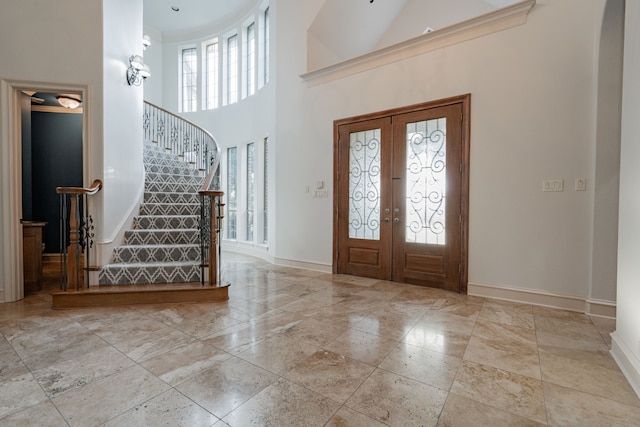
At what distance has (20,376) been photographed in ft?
6.29

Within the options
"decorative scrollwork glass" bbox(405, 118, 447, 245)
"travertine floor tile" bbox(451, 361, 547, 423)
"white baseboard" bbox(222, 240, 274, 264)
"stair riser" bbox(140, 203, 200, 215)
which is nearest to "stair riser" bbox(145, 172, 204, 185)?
"stair riser" bbox(140, 203, 200, 215)

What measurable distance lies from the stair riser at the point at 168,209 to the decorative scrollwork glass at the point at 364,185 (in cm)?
255

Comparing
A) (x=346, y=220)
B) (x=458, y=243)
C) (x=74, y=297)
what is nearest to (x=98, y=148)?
(x=74, y=297)

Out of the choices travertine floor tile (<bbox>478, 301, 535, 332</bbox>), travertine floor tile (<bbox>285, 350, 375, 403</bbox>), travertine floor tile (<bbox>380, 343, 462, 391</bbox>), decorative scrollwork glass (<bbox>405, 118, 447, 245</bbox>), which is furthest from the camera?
decorative scrollwork glass (<bbox>405, 118, 447, 245</bbox>)

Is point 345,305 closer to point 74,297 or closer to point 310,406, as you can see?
point 310,406

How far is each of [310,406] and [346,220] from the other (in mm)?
3349

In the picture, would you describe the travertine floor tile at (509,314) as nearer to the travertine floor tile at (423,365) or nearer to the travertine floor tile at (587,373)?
the travertine floor tile at (587,373)

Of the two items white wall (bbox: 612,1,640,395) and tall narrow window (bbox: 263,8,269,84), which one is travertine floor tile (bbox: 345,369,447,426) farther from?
tall narrow window (bbox: 263,8,269,84)

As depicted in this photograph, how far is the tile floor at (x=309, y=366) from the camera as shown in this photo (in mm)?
1586

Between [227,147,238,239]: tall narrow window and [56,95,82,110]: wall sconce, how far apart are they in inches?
127

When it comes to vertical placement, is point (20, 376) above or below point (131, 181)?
below

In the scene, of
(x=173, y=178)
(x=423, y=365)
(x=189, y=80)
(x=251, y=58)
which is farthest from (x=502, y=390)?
(x=189, y=80)

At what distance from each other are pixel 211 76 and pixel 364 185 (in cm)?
621

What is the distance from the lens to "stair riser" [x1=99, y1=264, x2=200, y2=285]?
3590 millimetres
